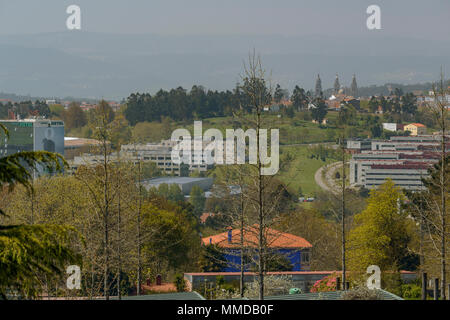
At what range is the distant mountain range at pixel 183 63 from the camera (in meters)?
161

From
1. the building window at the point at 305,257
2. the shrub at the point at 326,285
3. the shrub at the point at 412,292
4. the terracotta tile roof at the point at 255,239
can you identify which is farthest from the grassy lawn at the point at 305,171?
the shrub at the point at 412,292

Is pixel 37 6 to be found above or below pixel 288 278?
above

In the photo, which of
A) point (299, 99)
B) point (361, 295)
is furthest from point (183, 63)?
point (361, 295)

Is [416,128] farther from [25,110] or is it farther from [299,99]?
[25,110]

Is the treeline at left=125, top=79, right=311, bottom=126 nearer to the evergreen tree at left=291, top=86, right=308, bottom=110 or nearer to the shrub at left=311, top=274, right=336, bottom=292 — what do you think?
the evergreen tree at left=291, top=86, right=308, bottom=110

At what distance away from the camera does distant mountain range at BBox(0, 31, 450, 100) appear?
160625 millimetres

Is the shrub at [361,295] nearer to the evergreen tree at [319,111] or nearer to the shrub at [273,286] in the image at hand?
the shrub at [273,286]

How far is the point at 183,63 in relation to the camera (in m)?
185

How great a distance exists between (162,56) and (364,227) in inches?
7014

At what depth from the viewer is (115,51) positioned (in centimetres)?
18388

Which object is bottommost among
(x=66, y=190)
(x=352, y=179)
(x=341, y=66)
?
(x=352, y=179)

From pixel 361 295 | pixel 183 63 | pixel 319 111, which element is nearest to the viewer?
pixel 361 295
